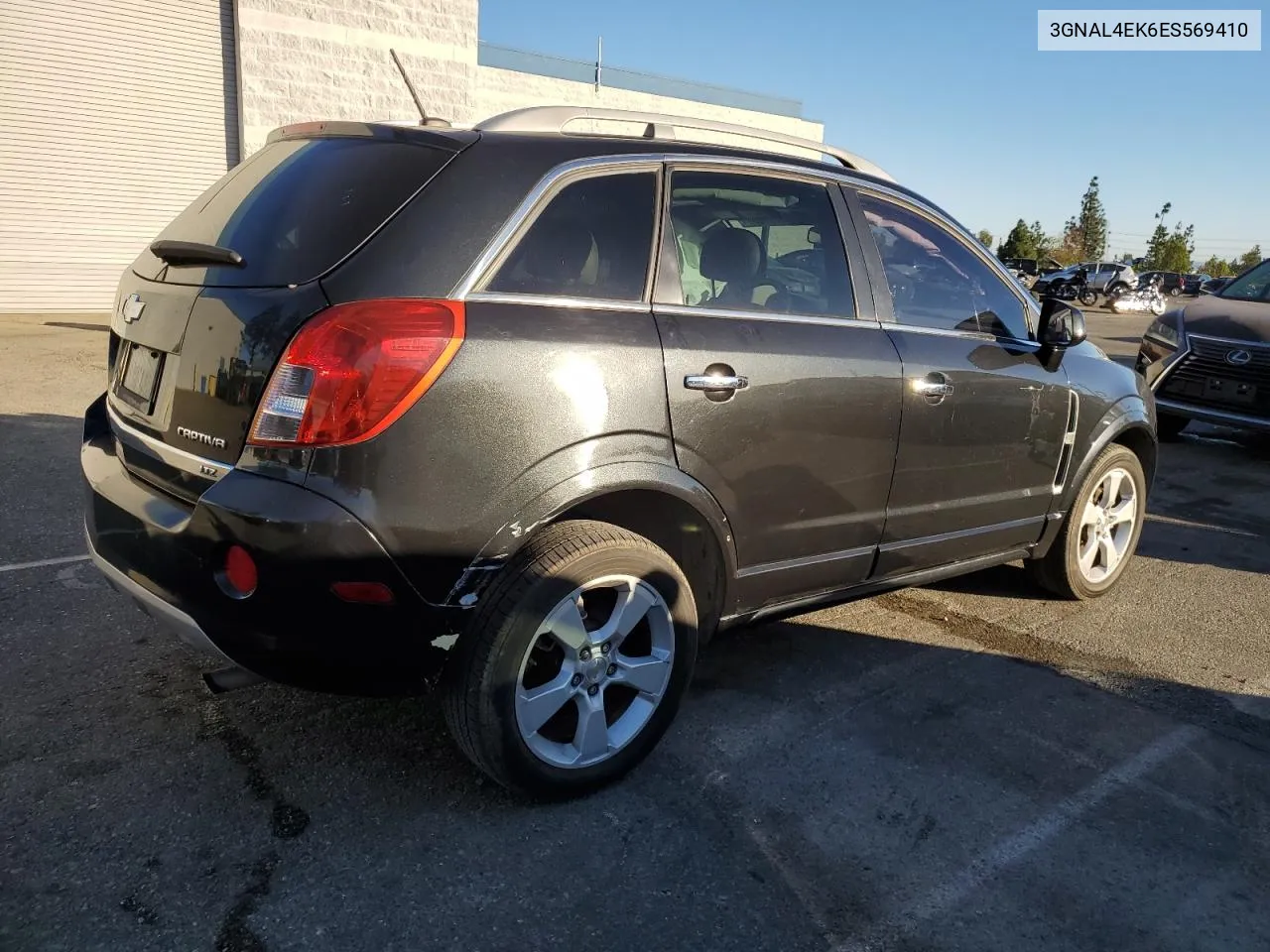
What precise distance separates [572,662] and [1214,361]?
747cm

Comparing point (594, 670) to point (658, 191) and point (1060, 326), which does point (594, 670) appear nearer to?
point (658, 191)

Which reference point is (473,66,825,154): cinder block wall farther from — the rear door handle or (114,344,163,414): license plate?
the rear door handle

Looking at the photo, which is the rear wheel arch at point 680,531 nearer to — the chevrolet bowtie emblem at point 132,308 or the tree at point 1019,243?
the chevrolet bowtie emblem at point 132,308

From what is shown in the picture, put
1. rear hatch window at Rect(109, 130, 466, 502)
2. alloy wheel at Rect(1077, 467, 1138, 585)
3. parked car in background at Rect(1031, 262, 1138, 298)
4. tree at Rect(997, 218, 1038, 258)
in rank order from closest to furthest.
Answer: rear hatch window at Rect(109, 130, 466, 502) < alloy wheel at Rect(1077, 467, 1138, 585) < parked car in background at Rect(1031, 262, 1138, 298) < tree at Rect(997, 218, 1038, 258)

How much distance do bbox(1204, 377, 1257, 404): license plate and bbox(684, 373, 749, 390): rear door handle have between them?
6692 millimetres

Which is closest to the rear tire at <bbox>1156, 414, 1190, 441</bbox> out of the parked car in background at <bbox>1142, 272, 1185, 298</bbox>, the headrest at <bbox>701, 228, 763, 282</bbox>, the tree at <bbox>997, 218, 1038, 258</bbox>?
the headrest at <bbox>701, 228, 763, 282</bbox>

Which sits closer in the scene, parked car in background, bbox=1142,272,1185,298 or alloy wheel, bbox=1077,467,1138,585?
alloy wheel, bbox=1077,467,1138,585

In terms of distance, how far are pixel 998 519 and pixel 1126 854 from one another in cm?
159

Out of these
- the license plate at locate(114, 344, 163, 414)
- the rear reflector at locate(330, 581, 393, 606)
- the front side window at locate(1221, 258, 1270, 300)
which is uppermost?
the front side window at locate(1221, 258, 1270, 300)

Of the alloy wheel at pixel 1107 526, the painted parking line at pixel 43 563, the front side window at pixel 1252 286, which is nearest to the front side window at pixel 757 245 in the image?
the alloy wheel at pixel 1107 526

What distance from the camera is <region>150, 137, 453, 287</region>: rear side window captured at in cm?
250

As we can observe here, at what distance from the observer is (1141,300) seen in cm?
3300

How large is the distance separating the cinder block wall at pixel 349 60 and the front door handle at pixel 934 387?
39.0 feet

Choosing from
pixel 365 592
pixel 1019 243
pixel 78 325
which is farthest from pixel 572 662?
pixel 1019 243
